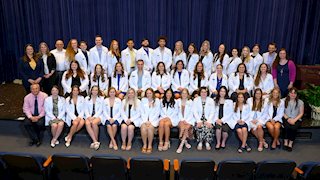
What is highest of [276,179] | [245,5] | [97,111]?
[245,5]

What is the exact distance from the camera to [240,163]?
179 inches

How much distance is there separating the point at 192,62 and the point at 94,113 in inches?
93.6

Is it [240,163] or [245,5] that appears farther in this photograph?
[245,5]

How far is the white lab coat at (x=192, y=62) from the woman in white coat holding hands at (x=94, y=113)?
2.11m

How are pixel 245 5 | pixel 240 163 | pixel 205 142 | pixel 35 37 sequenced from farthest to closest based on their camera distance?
pixel 35 37, pixel 245 5, pixel 205 142, pixel 240 163

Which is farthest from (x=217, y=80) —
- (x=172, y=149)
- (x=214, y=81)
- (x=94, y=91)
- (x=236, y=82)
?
(x=94, y=91)

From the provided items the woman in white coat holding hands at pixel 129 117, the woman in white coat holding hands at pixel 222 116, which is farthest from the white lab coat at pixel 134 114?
the woman in white coat holding hands at pixel 222 116

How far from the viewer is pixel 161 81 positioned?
708 cm

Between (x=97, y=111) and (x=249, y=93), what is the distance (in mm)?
2944

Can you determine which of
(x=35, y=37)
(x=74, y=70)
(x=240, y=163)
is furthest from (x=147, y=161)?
(x=35, y=37)

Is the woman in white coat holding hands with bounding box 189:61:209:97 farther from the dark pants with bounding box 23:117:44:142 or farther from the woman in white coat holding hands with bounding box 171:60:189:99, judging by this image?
the dark pants with bounding box 23:117:44:142

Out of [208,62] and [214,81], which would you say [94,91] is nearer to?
[214,81]

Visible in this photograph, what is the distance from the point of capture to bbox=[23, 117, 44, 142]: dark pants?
243 inches

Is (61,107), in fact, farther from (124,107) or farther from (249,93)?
(249,93)
